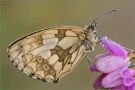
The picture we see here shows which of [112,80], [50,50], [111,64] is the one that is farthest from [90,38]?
[112,80]

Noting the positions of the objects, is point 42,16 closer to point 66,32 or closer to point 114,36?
point 114,36

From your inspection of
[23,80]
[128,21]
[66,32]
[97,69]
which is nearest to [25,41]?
[66,32]

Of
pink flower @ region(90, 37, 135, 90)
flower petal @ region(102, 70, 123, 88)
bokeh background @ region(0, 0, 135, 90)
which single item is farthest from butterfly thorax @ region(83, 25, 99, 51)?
bokeh background @ region(0, 0, 135, 90)

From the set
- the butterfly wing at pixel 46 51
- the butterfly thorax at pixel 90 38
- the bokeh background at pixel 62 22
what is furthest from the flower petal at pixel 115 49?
the bokeh background at pixel 62 22

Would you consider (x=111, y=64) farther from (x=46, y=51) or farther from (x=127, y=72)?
(x=46, y=51)

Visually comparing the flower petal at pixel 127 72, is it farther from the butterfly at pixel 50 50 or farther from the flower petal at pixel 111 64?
the butterfly at pixel 50 50

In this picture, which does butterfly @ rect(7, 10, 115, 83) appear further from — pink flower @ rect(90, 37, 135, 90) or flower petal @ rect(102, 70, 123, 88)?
flower petal @ rect(102, 70, 123, 88)
